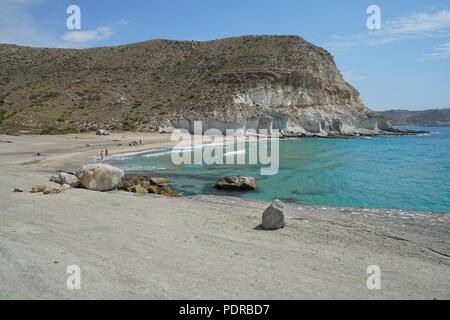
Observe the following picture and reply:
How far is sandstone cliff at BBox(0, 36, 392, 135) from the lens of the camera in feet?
174

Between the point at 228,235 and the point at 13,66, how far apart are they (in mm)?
83578

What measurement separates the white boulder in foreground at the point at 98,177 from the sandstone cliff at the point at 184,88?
38491 millimetres

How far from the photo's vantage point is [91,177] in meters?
12.0

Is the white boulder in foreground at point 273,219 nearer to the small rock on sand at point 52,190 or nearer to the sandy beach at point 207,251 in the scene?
the sandy beach at point 207,251

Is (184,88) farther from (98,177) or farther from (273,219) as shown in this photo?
(273,219)

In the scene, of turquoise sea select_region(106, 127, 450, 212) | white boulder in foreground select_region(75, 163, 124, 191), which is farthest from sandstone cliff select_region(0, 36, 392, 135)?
white boulder in foreground select_region(75, 163, 124, 191)

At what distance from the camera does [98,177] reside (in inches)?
477

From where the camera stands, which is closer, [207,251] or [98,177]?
[207,251]

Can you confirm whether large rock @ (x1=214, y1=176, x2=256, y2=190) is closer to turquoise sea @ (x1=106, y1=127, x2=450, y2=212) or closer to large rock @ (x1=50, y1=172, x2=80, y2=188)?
turquoise sea @ (x1=106, y1=127, x2=450, y2=212)

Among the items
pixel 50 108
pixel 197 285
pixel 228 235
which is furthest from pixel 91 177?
pixel 50 108

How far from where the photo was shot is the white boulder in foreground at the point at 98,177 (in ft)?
39.4

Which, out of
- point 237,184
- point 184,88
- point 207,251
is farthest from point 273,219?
point 184,88

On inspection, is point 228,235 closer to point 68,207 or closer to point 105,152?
point 68,207

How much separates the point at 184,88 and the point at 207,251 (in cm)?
6149
